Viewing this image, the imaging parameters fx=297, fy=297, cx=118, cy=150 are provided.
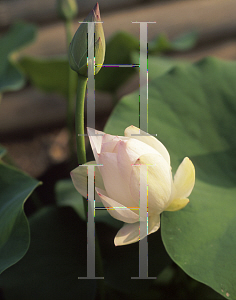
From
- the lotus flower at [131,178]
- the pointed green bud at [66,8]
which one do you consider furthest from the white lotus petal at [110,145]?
the pointed green bud at [66,8]

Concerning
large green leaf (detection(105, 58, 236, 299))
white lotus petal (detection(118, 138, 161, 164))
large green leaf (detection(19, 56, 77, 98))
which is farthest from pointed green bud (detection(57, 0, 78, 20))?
white lotus petal (detection(118, 138, 161, 164))

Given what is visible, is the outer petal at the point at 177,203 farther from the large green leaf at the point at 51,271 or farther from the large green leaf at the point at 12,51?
the large green leaf at the point at 12,51

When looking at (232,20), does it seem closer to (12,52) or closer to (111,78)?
(111,78)

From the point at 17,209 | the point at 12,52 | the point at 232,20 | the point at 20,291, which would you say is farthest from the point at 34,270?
the point at 232,20

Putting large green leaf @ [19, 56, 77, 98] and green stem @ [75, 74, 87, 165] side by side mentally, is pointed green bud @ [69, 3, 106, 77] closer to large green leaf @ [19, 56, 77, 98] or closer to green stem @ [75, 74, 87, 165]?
green stem @ [75, 74, 87, 165]

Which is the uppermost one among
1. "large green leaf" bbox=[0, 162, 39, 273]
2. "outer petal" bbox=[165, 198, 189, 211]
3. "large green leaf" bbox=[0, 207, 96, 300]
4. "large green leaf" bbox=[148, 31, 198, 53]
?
"large green leaf" bbox=[148, 31, 198, 53]
